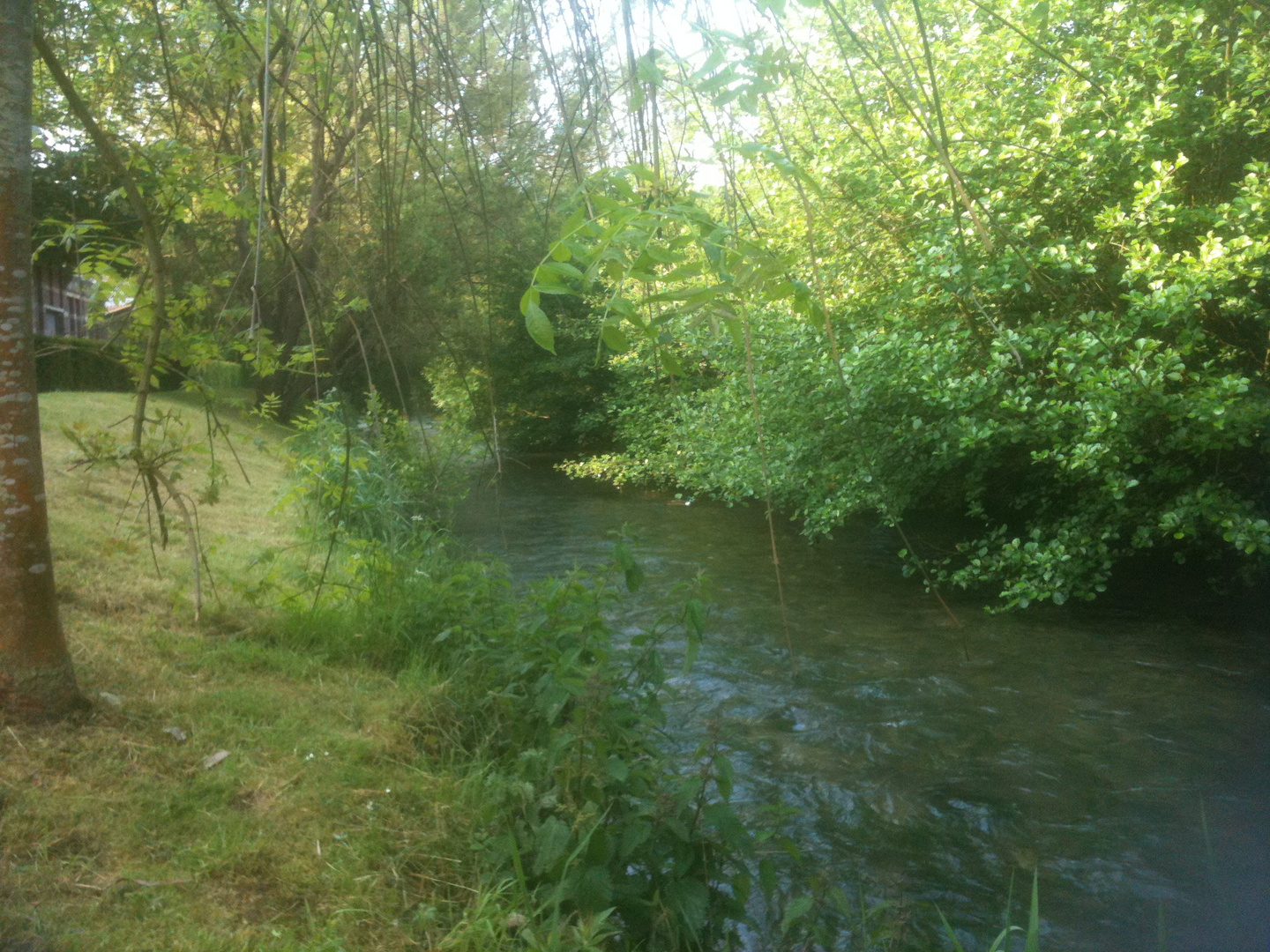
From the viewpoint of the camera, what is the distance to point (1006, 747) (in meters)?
5.89

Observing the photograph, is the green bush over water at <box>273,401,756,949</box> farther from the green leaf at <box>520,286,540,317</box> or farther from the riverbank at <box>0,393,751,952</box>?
the green leaf at <box>520,286,540,317</box>

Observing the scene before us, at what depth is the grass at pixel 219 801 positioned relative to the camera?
8.80ft

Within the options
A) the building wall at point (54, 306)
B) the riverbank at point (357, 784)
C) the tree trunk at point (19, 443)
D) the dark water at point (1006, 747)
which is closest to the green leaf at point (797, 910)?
the riverbank at point (357, 784)

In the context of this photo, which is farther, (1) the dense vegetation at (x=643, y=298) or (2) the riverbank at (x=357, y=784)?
(2) the riverbank at (x=357, y=784)

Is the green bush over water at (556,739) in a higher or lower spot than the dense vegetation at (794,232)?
lower

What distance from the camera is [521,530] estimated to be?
11844 mm

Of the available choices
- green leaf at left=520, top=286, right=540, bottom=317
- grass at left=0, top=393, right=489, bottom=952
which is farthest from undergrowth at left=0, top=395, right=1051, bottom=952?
green leaf at left=520, top=286, right=540, bottom=317

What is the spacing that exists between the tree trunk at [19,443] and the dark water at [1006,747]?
5.61 ft

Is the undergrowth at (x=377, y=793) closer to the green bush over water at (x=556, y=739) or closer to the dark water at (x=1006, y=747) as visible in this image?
the green bush over water at (x=556, y=739)

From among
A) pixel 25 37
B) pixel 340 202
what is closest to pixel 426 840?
pixel 340 202

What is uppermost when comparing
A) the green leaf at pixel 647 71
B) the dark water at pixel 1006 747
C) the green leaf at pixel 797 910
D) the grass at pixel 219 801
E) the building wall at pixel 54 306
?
the building wall at pixel 54 306

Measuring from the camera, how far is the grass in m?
2.68

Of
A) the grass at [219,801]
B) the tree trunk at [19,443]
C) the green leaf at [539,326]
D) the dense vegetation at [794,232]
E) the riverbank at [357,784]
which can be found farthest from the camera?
the tree trunk at [19,443]

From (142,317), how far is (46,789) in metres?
2.01
